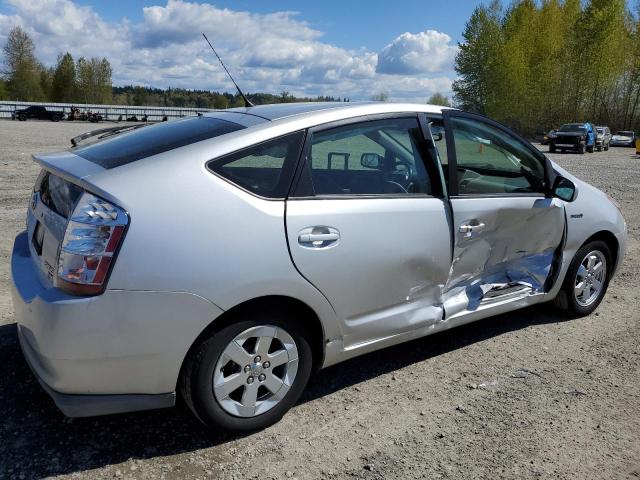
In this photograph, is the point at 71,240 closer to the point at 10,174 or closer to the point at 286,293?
the point at 286,293

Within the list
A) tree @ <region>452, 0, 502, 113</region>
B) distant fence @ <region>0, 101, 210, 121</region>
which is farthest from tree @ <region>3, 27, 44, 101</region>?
tree @ <region>452, 0, 502, 113</region>

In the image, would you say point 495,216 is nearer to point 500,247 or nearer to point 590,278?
point 500,247

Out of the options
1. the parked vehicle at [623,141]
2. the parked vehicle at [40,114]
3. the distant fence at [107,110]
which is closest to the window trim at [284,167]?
the parked vehicle at [623,141]

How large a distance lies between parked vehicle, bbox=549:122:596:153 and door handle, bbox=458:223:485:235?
3400cm

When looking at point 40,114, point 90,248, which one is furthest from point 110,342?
point 40,114

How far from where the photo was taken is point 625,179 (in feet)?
57.0

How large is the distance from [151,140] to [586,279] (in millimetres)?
3622

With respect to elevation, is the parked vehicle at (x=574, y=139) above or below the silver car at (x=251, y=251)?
above

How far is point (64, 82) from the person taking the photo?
86438mm

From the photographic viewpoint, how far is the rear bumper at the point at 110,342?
238 centimetres

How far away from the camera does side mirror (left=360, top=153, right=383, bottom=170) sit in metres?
3.44

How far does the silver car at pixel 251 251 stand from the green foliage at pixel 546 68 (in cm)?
6424

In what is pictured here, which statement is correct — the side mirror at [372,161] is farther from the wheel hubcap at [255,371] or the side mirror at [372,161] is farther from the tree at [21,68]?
the tree at [21,68]

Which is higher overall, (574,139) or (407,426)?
(574,139)
